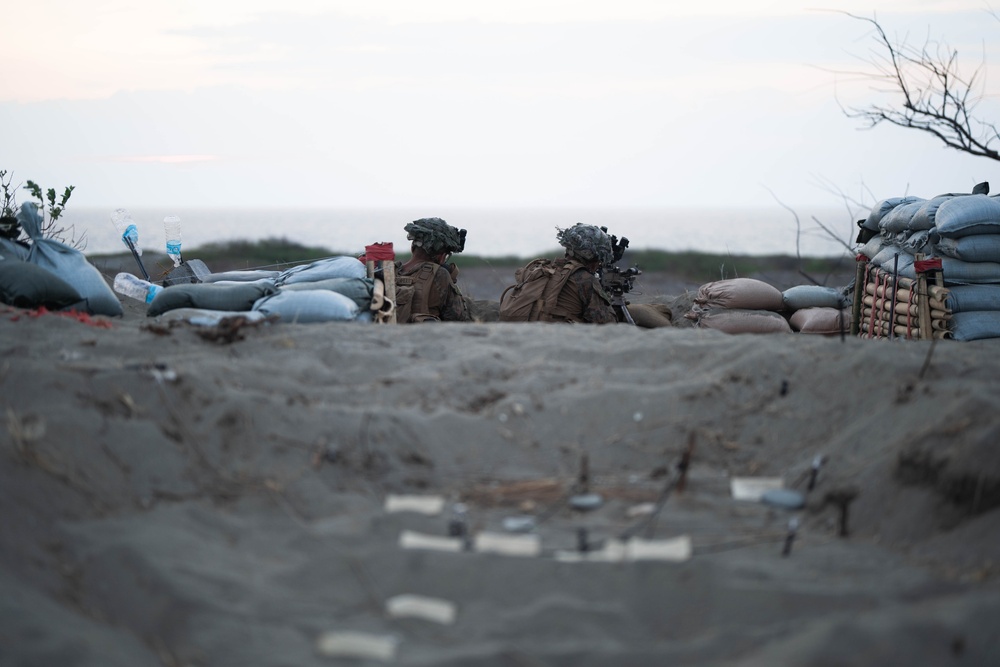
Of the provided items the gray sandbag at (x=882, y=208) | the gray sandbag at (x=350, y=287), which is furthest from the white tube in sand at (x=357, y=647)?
the gray sandbag at (x=882, y=208)

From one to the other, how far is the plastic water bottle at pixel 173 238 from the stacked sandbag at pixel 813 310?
5.26 m

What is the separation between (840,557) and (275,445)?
80.0 inches

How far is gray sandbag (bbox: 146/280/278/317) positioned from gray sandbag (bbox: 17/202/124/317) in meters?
0.33

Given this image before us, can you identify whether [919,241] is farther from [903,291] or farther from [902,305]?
[902,305]

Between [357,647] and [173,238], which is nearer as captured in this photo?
[357,647]

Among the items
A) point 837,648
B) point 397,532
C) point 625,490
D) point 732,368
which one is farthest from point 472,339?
point 837,648

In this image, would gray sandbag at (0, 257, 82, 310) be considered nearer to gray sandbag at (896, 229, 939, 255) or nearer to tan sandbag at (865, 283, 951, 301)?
tan sandbag at (865, 283, 951, 301)

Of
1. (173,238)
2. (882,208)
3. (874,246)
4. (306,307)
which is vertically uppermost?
(882,208)

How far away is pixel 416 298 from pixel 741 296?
2.79 m

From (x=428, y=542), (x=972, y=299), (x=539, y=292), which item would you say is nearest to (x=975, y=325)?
(x=972, y=299)

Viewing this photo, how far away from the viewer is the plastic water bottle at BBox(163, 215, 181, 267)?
6.97m

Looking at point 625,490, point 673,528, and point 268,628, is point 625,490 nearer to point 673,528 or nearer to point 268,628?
point 673,528

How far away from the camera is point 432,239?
6754 millimetres

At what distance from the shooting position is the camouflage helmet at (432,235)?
6766mm
